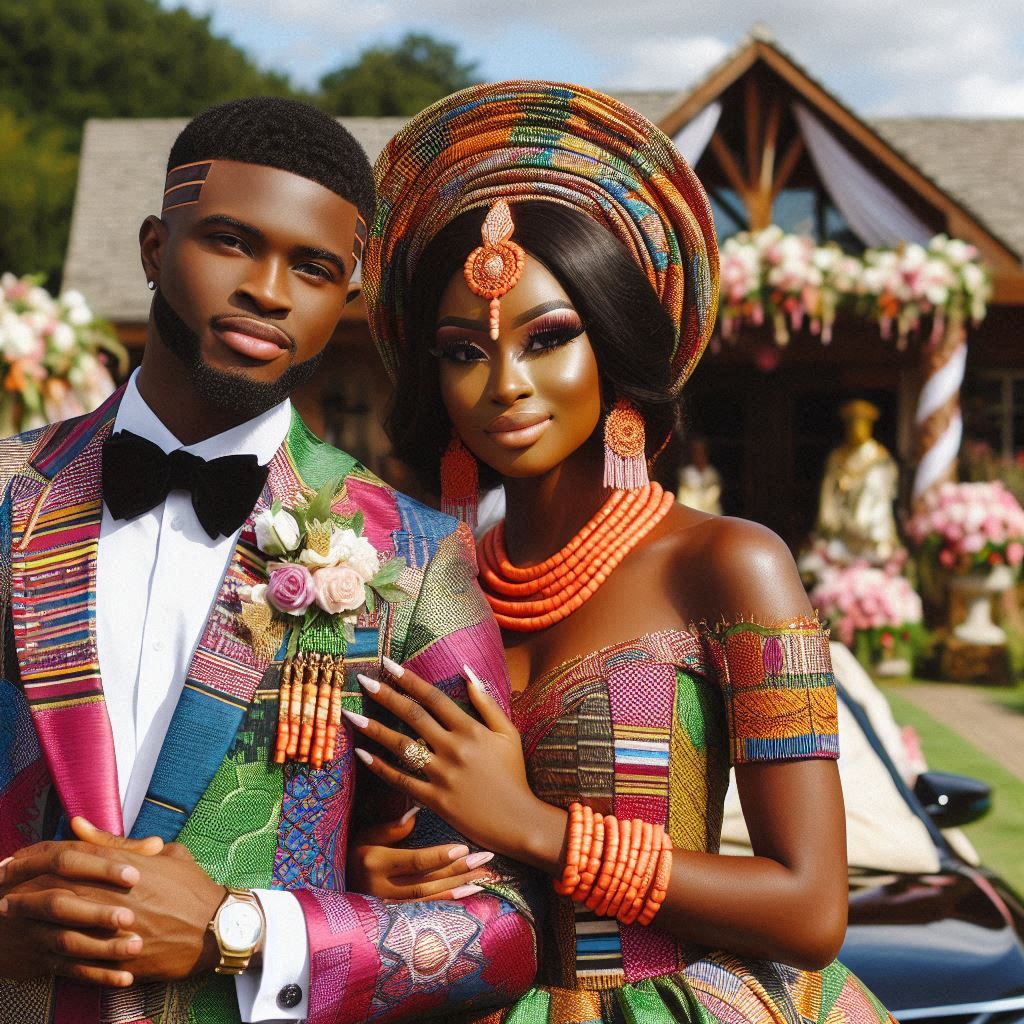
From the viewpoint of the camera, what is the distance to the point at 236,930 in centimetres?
167

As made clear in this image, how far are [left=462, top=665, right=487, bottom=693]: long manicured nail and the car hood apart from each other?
4.86 feet

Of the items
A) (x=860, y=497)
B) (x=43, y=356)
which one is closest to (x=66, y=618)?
(x=43, y=356)

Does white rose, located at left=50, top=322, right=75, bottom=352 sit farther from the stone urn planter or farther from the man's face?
the stone urn planter

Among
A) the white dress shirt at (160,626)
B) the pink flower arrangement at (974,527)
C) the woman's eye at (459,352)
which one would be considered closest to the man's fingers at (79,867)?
the white dress shirt at (160,626)

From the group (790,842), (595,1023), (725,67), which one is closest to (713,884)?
(790,842)

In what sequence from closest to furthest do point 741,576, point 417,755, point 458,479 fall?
point 417,755 → point 741,576 → point 458,479

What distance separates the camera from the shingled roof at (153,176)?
15328mm

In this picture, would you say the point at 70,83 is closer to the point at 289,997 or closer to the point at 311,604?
the point at 311,604

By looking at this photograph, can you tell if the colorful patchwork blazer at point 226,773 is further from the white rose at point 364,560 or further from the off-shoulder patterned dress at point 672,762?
the off-shoulder patterned dress at point 672,762

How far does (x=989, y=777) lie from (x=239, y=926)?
7.03 metres

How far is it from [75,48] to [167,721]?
35701 millimetres

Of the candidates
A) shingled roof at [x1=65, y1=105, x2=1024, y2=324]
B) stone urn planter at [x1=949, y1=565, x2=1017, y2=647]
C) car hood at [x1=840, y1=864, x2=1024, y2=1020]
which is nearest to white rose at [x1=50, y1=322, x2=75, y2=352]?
car hood at [x1=840, y1=864, x2=1024, y2=1020]

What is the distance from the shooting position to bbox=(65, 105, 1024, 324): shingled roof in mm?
15328

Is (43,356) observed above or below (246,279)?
above
